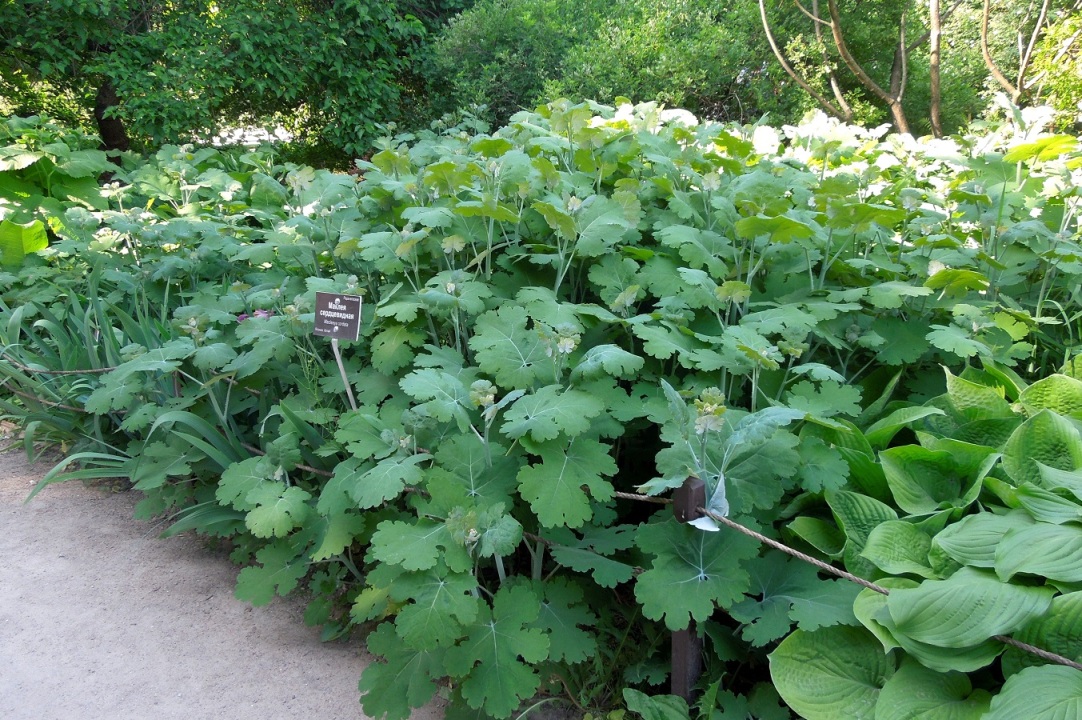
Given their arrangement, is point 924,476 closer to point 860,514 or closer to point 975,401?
point 860,514

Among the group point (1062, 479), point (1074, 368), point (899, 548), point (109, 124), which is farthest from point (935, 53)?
point (109, 124)

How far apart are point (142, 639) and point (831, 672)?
1930 millimetres

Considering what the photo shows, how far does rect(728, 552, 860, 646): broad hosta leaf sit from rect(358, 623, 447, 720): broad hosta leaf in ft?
2.44

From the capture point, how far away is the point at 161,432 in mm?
2842

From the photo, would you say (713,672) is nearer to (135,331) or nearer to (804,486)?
(804,486)

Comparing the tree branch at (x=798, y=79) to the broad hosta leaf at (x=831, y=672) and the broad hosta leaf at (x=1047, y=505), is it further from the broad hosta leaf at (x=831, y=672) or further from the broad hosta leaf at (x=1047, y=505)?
the broad hosta leaf at (x=831, y=672)

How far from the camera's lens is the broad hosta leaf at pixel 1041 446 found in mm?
1771

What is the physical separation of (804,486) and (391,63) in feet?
24.0

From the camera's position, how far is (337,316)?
2.23m

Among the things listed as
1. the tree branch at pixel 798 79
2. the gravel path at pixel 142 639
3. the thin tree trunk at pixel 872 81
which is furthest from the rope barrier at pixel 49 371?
the thin tree trunk at pixel 872 81

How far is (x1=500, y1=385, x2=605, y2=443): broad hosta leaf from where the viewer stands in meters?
1.77

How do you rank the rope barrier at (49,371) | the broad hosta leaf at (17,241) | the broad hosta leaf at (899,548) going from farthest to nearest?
the broad hosta leaf at (17,241) → the rope barrier at (49,371) → the broad hosta leaf at (899,548)

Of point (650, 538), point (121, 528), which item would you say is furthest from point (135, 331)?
point (650, 538)

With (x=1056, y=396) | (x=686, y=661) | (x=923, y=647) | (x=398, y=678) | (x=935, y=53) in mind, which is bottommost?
(x=398, y=678)
